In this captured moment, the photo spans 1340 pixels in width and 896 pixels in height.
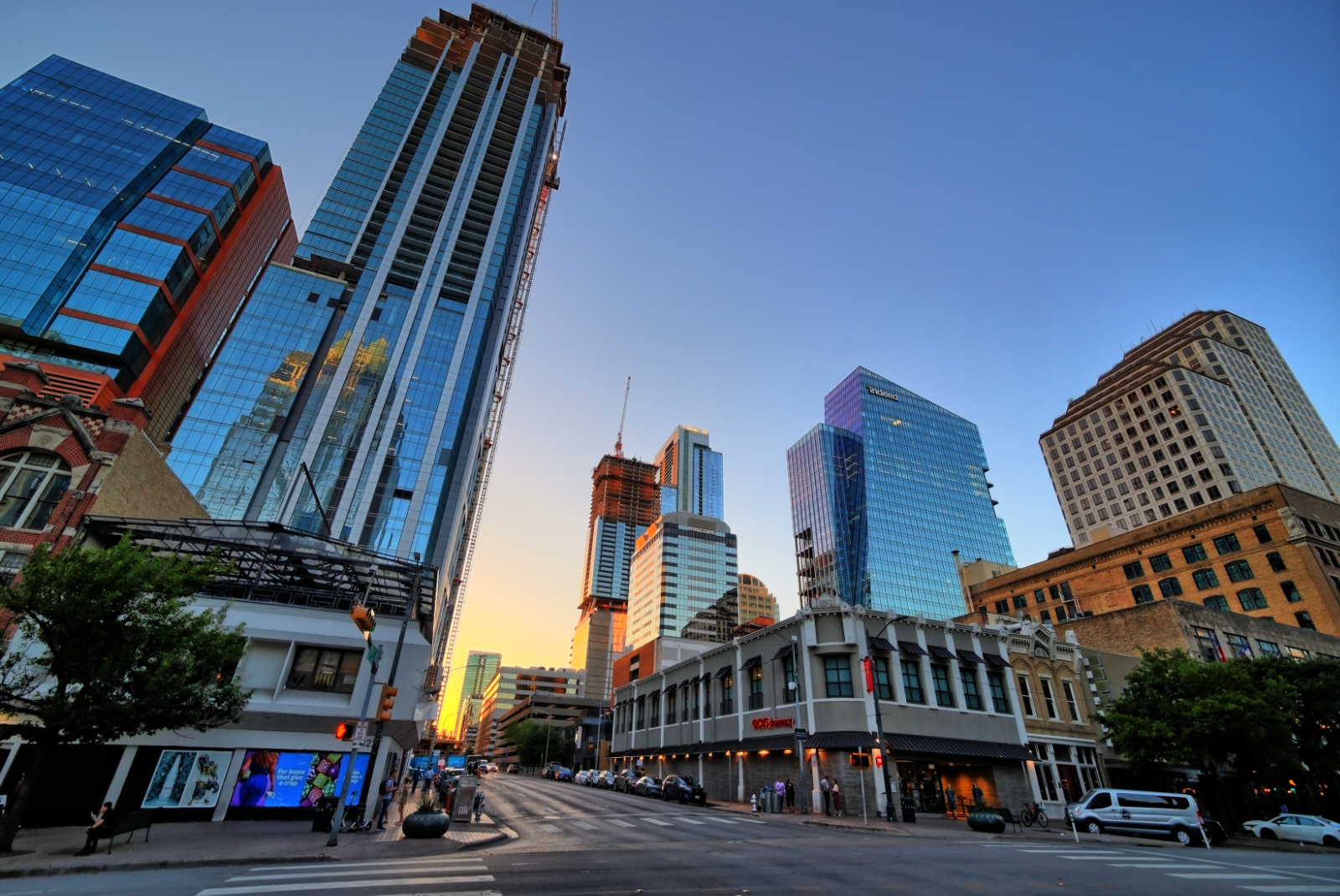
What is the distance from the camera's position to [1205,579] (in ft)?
191

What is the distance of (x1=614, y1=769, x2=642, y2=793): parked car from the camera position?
4512cm

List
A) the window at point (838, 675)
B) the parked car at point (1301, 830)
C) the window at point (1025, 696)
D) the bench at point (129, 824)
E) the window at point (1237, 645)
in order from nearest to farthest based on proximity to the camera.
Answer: the bench at point (129, 824) < the parked car at point (1301, 830) < the window at point (838, 675) < the window at point (1025, 696) < the window at point (1237, 645)

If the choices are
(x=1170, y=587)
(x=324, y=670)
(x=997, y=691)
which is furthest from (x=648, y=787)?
(x=1170, y=587)

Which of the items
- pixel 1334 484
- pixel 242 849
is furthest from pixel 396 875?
pixel 1334 484

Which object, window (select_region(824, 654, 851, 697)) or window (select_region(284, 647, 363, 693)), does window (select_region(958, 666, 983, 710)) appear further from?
window (select_region(284, 647, 363, 693))

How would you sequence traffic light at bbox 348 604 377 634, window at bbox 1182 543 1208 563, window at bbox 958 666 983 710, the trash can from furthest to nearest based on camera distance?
1. window at bbox 1182 543 1208 563
2. window at bbox 958 666 983 710
3. the trash can
4. traffic light at bbox 348 604 377 634

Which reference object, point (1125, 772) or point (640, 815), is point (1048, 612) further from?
point (640, 815)

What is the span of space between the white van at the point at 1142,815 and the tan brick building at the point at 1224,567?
2471cm

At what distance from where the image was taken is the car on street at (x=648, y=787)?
131 ft

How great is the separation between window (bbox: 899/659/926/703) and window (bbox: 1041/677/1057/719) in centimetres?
1014

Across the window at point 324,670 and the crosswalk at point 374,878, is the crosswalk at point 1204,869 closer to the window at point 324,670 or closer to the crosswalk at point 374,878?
the crosswalk at point 374,878

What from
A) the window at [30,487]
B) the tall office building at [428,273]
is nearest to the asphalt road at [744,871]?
the window at [30,487]

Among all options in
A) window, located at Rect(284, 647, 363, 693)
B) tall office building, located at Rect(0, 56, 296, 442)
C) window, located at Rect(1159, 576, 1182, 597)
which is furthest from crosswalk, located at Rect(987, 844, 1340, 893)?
tall office building, located at Rect(0, 56, 296, 442)

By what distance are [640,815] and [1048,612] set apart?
6147cm
